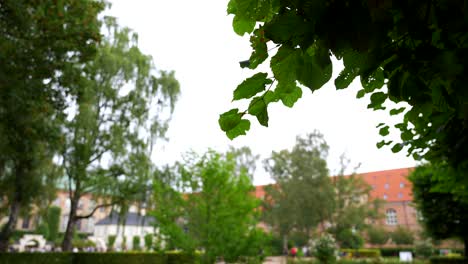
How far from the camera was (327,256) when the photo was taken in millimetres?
20031

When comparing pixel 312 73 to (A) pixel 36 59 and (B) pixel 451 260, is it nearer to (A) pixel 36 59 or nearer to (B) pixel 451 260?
(A) pixel 36 59

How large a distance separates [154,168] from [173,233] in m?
8.60

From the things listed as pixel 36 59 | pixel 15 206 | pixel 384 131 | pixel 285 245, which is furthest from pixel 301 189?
pixel 384 131

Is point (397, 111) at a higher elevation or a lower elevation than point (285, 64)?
higher

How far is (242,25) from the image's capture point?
4.20ft

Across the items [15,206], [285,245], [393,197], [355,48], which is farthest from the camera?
[393,197]

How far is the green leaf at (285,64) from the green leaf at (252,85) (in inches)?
2.9

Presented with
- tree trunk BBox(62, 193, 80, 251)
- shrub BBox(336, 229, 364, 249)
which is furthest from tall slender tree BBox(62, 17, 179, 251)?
shrub BBox(336, 229, 364, 249)

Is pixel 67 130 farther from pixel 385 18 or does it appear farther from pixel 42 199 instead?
pixel 385 18

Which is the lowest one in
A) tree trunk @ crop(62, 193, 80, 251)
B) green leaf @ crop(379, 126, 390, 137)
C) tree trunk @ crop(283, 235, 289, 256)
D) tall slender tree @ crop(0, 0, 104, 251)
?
tree trunk @ crop(283, 235, 289, 256)

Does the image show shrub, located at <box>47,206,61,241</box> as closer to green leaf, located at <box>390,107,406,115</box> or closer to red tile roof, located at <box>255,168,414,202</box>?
red tile roof, located at <box>255,168,414,202</box>

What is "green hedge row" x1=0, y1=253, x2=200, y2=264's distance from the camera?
1496cm

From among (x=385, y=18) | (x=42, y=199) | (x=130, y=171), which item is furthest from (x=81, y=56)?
(x=385, y=18)

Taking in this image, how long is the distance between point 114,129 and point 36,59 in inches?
343
